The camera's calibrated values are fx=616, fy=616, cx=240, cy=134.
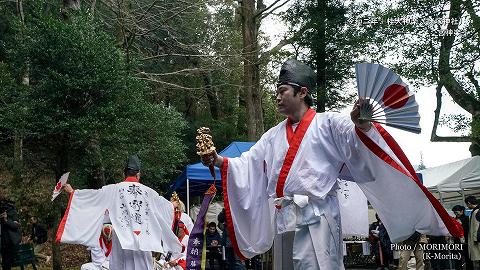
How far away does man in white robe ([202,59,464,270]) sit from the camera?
12.6 feet

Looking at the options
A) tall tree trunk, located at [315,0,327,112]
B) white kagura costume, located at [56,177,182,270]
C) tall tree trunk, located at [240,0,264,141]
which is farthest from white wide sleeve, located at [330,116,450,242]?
tall tree trunk, located at [315,0,327,112]

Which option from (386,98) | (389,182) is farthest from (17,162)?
(386,98)

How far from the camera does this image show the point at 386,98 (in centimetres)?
357

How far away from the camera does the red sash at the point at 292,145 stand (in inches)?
159

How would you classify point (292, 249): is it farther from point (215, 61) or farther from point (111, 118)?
point (215, 61)

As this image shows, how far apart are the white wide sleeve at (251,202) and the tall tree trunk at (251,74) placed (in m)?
11.6

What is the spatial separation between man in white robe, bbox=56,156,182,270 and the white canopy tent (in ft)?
26.7

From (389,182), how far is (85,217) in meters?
5.87

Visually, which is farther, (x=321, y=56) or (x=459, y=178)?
(x=321, y=56)

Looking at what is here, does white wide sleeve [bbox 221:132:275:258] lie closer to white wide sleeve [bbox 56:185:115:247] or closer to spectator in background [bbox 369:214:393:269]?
white wide sleeve [bbox 56:185:115:247]

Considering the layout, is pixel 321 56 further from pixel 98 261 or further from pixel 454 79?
pixel 98 261

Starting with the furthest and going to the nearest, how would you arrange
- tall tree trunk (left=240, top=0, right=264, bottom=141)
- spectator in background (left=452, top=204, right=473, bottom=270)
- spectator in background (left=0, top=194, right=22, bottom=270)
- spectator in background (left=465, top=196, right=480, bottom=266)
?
tall tree trunk (left=240, top=0, right=264, bottom=141), spectator in background (left=452, top=204, right=473, bottom=270), spectator in background (left=0, top=194, right=22, bottom=270), spectator in background (left=465, top=196, right=480, bottom=266)

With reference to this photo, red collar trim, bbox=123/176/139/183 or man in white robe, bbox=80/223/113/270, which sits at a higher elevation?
red collar trim, bbox=123/176/139/183

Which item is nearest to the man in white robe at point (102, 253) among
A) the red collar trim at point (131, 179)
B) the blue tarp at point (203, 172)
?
the red collar trim at point (131, 179)
